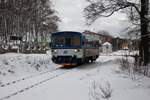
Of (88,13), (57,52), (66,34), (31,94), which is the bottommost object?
(31,94)

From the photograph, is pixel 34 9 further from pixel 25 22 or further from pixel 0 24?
pixel 0 24

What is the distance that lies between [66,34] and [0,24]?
23750 millimetres

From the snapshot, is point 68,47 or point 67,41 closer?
point 68,47

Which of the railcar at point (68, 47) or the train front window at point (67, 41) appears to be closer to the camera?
the railcar at point (68, 47)

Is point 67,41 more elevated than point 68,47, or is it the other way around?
point 67,41

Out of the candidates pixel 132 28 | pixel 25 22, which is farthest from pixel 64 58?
pixel 25 22

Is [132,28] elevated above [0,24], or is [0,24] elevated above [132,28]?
[0,24]

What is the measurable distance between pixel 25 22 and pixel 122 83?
2852 cm

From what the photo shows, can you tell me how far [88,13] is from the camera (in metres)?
21.8

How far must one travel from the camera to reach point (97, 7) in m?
21.3

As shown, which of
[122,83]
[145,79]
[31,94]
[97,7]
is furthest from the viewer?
[97,7]

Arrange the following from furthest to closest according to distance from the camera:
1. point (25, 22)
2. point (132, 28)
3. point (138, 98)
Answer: point (25, 22)
point (132, 28)
point (138, 98)

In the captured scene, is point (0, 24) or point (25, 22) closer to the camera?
point (25, 22)

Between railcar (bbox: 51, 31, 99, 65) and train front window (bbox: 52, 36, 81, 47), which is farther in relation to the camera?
train front window (bbox: 52, 36, 81, 47)
